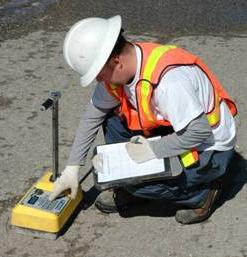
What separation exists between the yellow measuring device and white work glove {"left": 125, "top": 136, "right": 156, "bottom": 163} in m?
0.37

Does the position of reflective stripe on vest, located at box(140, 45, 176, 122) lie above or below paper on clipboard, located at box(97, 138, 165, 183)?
above

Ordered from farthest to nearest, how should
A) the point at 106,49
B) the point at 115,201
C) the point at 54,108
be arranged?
the point at 115,201
the point at 54,108
the point at 106,49

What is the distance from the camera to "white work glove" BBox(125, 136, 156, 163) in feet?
9.89

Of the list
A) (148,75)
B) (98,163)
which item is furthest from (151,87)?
(98,163)

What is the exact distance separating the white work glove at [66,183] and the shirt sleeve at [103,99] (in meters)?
0.32

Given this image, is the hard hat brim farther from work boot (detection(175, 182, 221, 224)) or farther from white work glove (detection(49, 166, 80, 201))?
work boot (detection(175, 182, 221, 224))

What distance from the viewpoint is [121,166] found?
3.05 m

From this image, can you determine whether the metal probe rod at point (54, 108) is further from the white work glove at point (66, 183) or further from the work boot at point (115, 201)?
the work boot at point (115, 201)

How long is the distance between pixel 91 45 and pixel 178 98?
0.41 meters

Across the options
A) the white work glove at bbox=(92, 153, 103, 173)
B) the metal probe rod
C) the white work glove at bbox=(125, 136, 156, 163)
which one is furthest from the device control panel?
the white work glove at bbox=(125, 136, 156, 163)

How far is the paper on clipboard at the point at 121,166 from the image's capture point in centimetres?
298

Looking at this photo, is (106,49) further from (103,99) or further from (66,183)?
(66,183)

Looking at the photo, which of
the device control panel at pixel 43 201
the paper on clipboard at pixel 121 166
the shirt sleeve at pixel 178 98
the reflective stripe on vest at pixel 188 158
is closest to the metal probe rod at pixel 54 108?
the device control panel at pixel 43 201

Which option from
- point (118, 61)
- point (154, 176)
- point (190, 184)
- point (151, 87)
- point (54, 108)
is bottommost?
point (190, 184)
